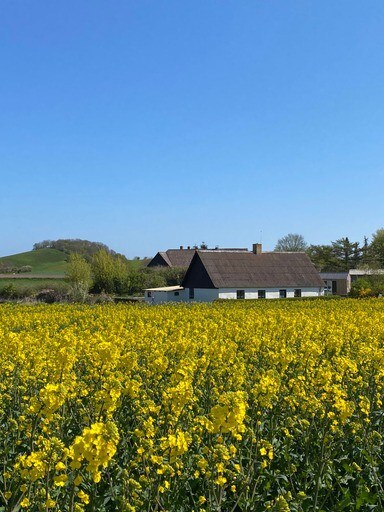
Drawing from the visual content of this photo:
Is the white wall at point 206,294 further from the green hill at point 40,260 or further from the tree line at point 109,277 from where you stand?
the green hill at point 40,260

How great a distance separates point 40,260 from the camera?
133 metres

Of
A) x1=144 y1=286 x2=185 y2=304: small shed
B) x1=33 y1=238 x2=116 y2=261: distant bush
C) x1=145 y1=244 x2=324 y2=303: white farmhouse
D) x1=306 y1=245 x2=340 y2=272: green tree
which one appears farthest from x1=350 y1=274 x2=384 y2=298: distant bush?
x1=33 y1=238 x2=116 y2=261: distant bush

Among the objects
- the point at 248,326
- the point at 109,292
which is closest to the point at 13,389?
the point at 248,326

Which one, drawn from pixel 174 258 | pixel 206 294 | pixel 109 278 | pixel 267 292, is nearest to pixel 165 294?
pixel 206 294

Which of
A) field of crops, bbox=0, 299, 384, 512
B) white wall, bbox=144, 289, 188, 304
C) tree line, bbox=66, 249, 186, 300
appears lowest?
field of crops, bbox=0, 299, 384, 512

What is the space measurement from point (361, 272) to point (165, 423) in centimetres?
6477

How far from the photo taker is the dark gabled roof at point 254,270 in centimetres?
4769

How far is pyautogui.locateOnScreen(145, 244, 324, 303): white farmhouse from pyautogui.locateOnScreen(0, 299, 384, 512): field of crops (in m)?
38.9

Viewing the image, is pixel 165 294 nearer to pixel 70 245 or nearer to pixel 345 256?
pixel 345 256

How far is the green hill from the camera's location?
12369 cm

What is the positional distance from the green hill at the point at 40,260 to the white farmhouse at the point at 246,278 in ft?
245

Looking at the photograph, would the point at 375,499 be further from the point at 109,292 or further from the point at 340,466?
the point at 109,292

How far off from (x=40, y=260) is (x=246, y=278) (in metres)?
93.5

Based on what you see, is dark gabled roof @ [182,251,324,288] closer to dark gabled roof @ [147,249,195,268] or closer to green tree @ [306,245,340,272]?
green tree @ [306,245,340,272]
